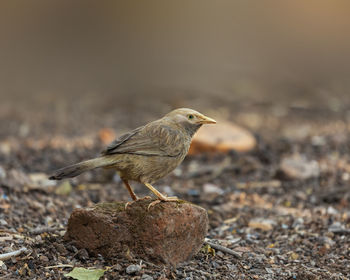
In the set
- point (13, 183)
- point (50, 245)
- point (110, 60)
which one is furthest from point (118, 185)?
point (110, 60)

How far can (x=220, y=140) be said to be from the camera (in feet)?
26.4

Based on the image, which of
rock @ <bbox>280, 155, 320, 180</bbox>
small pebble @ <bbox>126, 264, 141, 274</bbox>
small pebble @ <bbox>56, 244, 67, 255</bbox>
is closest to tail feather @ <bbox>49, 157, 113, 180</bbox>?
small pebble @ <bbox>56, 244, 67, 255</bbox>

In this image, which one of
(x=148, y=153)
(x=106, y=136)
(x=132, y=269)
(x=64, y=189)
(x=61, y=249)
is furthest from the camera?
(x=106, y=136)

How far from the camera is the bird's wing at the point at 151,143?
13.9 feet

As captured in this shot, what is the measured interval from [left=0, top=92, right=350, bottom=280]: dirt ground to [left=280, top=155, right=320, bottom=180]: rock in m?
0.01

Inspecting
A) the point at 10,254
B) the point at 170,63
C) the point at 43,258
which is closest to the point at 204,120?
the point at 43,258

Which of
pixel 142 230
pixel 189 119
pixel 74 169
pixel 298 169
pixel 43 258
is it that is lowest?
pixel 298 169

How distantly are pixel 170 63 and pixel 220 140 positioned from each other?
7223 millimetres

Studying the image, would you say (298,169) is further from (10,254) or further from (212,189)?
(10,254)

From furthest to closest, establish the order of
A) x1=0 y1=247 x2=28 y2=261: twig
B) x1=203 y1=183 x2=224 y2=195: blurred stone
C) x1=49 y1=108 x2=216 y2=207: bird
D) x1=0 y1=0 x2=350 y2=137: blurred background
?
x1=0 y1=0 x2=350 y2=137: blurred background → x1=203 y1=183 x2=224 y2=195: blurred stone → x1=49 y1=108 x2=216 y2=207: bird → x1=0 y1=247 x2=28 y2=261: twig

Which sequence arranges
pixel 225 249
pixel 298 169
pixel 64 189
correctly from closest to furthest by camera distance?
1. pixel 225 249
2. pixel 64 189
3. pixel 298 169

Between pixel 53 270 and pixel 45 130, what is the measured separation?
572 centimetres

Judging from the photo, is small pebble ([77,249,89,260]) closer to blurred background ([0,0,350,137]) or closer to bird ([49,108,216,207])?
bird ([49,108,216,207])

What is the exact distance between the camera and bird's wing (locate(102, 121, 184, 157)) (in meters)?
4.25
